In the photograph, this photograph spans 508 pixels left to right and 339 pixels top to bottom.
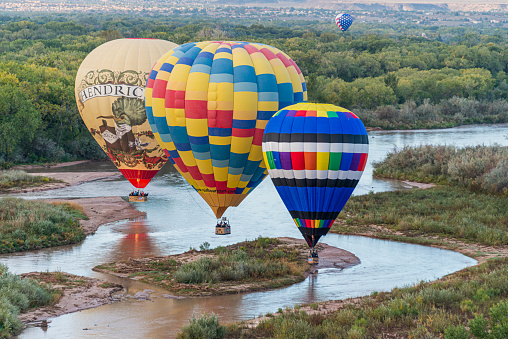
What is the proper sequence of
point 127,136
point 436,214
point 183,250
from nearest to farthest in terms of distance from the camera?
point 183,250 → point 127,136 → point 436,214

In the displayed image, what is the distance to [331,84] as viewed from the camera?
93.7 meters

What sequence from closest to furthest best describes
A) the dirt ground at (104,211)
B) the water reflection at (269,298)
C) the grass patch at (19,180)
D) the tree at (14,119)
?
the water reflection at (269,298) → the dirt ground at (104,211) → the grass patch at (19,180) → the tree at (14,119)

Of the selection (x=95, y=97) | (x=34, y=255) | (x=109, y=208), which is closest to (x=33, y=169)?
(x=109, y=208)

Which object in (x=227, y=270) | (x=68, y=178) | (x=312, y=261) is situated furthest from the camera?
(x=68, y=178)

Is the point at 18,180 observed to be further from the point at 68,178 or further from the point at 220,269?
the point at 220,269

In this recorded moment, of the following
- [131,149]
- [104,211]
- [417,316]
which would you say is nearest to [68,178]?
[104,211]

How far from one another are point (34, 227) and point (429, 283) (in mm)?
15974

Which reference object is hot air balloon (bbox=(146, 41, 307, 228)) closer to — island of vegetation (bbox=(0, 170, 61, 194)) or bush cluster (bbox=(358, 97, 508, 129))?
island of vegetation (bbox=(0, 170, 61, 194))

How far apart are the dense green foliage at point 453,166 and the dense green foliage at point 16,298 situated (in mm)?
24657

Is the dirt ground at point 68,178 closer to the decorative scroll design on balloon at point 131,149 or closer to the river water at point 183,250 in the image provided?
the river water at point 183,250

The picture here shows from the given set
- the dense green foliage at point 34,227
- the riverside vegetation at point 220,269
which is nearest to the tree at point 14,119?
the dense green foliage at point 34,227

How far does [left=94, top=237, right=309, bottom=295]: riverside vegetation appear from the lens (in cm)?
2202

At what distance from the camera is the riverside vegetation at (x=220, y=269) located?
22016 millimetres

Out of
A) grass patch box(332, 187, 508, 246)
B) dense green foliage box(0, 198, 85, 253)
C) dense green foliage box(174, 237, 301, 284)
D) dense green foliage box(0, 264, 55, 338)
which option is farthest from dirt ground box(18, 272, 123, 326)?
grass patch box(332, 187, 508, 246)
